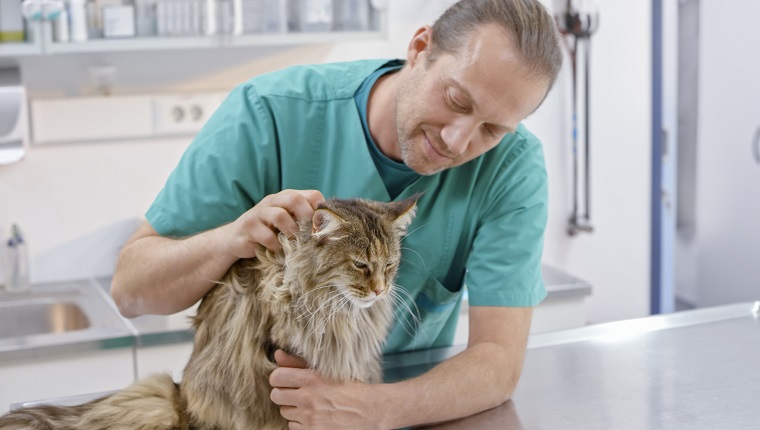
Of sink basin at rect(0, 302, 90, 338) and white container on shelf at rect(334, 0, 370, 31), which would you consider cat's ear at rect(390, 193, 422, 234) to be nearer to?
white container on shelf at rect(334, 0, 370, 31)

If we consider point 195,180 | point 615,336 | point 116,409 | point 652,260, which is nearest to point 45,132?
point 195,180

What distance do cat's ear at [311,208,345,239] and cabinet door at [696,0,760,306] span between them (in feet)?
10.7

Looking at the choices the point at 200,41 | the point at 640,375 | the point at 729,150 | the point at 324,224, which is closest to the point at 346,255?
the point at 324,224

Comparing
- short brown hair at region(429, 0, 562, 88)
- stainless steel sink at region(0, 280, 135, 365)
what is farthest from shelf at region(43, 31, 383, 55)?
short brown hair at region(429, 0, 562, 88)

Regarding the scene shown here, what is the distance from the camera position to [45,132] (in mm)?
2873

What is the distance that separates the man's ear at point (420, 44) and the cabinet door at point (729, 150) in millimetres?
2867

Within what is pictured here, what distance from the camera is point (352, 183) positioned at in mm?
1770

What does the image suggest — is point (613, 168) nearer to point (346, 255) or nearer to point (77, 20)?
point (77, 20)

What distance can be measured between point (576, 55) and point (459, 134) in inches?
81.6

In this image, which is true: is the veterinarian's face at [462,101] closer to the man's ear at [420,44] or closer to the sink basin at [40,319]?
the man's ear at [420,44]

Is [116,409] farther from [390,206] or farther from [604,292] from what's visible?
[604,292]

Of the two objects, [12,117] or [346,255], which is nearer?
[346,255]

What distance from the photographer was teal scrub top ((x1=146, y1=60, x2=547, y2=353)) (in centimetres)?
169

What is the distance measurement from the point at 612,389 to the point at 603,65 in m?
2.12
